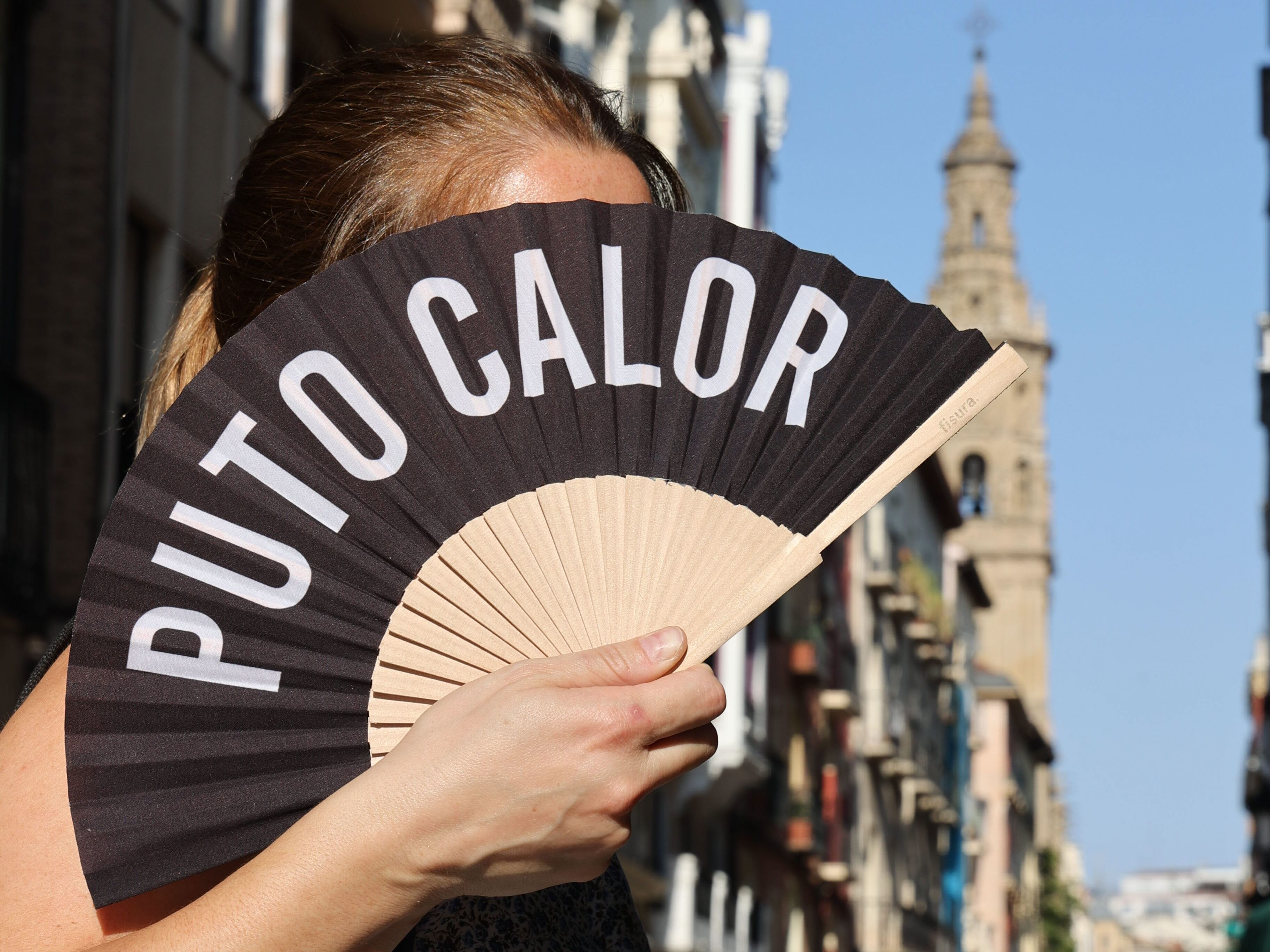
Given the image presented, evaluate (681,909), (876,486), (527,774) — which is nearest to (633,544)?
(876,486)

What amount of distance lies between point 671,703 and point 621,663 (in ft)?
0.21

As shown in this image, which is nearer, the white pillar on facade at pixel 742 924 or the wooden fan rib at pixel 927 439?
the wooden fan rib at pixel 927 439

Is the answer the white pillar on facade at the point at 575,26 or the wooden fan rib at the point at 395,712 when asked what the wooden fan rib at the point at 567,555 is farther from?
the white pillar on facade at the point at 575,26

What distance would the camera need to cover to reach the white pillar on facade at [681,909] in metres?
27.4

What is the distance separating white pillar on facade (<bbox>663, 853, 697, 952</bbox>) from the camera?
27.4 m

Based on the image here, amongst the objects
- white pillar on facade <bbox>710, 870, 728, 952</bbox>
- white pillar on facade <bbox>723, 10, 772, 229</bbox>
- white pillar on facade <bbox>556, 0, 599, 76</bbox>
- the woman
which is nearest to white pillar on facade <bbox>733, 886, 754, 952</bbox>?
white pillar on facade <bbox>710, 870, 728, 952</bbox>

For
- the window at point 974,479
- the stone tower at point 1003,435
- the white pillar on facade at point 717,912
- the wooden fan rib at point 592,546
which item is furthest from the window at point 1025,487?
the wooden fan rib at point 592,546

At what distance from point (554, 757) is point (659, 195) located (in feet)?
3.64

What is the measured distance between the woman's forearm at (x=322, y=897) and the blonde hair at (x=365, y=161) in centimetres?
71

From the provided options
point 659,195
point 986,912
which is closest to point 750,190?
point 659,195

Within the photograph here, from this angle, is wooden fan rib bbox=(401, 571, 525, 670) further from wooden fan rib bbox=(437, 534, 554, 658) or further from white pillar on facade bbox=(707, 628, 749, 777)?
white pillar on facade bbox=(707, 628, 749, 777)

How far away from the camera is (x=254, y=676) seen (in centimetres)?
189

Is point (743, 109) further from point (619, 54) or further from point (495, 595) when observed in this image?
point (495, 595)

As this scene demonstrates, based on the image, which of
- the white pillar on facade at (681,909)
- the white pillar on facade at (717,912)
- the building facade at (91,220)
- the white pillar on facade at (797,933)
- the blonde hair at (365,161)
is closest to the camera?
the blonde hair at (365,161)
